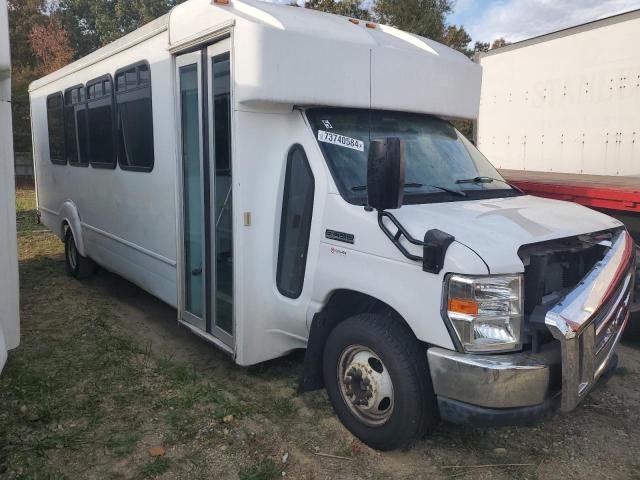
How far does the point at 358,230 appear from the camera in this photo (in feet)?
11.1

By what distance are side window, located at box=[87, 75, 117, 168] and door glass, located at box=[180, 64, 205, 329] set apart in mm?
1716

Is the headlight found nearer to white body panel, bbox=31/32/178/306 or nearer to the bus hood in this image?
the bus hood

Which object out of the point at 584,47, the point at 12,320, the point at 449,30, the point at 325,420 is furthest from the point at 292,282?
the point at 449,30

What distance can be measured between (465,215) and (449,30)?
25524 millimetres

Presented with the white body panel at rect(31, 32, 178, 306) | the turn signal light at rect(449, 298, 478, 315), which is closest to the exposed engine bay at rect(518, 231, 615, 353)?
the turn signal light at rect(449, 298, 478, 315)

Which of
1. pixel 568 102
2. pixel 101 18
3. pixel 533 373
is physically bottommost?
pixel 533 373

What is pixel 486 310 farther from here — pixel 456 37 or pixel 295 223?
pixel 456 37

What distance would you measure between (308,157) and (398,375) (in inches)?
61.5

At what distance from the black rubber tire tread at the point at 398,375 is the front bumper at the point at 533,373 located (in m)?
0.13

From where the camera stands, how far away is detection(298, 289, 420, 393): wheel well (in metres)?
3.70

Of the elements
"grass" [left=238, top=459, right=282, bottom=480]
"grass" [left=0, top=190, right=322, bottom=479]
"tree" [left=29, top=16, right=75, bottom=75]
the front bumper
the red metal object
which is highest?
"tree" [left=29, top=16, right=75, bottom=75]

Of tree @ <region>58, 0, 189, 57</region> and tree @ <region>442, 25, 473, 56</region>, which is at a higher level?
tree @ <region>58, 0, 189, 57</region>

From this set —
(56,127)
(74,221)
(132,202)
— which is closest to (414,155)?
(132,202)

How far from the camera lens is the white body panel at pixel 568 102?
6.76 m
